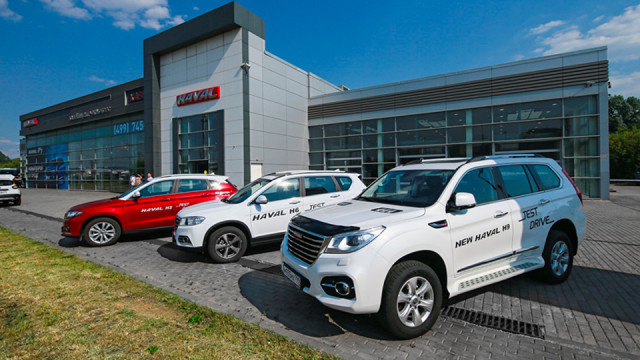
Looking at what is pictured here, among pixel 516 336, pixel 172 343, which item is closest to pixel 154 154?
pixel 172 343

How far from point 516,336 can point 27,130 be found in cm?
5389

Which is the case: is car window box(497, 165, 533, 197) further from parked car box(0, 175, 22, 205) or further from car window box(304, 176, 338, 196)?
parked car box(0, 175, 22, 205)

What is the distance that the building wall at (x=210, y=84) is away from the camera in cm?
1977

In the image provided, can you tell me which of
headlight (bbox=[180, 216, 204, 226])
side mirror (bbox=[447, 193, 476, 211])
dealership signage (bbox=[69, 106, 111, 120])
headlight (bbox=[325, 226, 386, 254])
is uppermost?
dealership signage (bbox=[69, 106, 111, 120])

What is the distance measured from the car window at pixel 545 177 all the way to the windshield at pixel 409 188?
65.8 inches

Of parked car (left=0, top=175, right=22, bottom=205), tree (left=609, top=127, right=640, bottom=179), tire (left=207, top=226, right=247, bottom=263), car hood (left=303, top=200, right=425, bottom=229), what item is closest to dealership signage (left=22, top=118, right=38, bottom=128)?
parked car (left=0, top=175, right=22, bottom=205)

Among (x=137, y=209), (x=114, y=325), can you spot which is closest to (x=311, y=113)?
(x=137, y=209)

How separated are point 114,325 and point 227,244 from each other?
266cm

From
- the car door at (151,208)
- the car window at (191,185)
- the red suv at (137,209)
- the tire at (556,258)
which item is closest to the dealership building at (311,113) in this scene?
the car window at (191,185)

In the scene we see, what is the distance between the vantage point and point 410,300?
9.83 feet

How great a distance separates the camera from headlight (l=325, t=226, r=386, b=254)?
116 inches

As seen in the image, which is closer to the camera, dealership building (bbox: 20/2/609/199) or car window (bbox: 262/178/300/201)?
car window (bbox: 262/178/300/201)

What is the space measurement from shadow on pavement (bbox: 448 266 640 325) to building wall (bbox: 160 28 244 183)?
17.2 metres

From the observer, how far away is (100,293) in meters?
4.21
